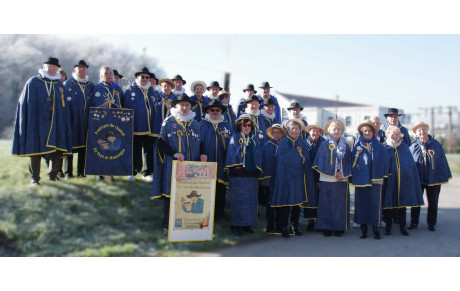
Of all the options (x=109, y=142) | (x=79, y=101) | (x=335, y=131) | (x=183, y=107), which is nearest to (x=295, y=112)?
(x=335, y=131)

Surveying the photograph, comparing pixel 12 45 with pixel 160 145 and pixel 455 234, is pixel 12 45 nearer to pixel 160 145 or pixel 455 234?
pixel 160 145

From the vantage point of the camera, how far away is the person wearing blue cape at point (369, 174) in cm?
674

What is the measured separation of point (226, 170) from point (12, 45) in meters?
4.90

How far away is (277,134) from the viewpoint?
23.0ft

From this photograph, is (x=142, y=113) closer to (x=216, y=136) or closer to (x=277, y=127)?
(x=216, y=136)

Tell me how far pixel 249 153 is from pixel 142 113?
221 cm

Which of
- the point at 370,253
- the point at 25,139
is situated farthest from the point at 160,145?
the point at 370,253

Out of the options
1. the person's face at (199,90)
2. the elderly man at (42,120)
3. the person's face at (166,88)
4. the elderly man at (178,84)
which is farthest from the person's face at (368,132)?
the elderly man at (42,120)

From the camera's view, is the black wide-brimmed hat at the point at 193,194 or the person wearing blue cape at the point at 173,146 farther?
the person wearing blue cape at the point at 173,146

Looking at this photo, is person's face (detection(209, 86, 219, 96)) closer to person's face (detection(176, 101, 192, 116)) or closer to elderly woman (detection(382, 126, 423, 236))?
person's face (detection(176, 101, 192, 116))

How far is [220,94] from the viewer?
805 cm

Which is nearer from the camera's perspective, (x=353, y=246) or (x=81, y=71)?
(x=353, y=246)

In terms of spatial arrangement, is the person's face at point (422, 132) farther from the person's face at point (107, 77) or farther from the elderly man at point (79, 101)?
the elderly man at point (79, 101)

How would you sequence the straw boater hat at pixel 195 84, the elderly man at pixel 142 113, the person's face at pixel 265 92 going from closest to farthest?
1. the elderly man at pixel 142 113
2. the straw boater hat at pixel 195 84
3. the person's face at pixel 265 92
